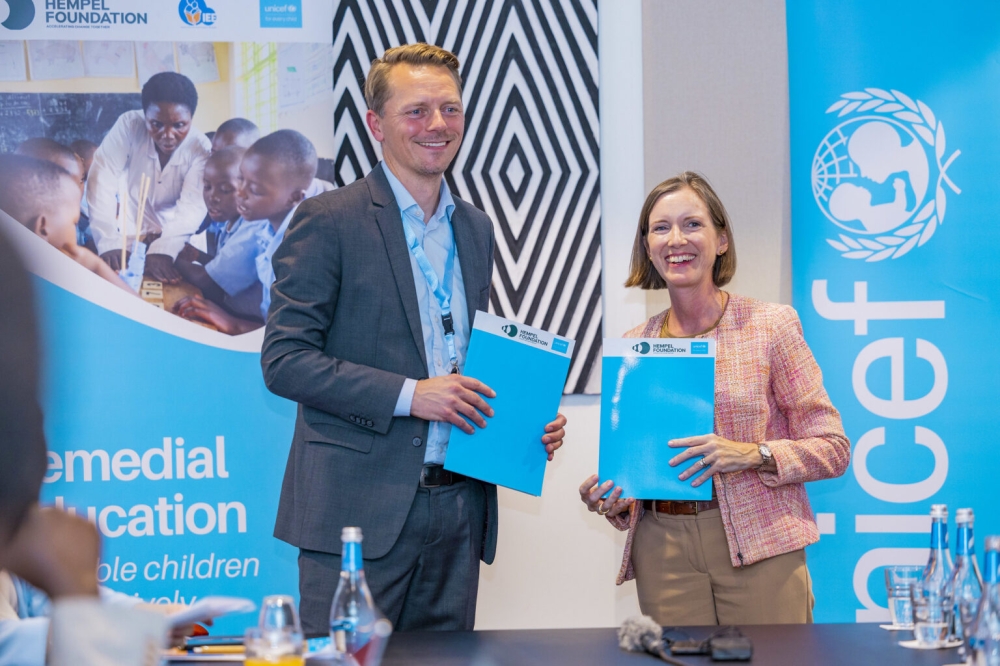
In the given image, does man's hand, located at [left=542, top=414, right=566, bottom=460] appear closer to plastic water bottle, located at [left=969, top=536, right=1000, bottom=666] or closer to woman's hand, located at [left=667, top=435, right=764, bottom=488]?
woman's hand, located at [left=667, top=435, right=764, bottom=488]

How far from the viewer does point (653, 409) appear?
2.66 meters

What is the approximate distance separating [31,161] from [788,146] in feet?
11.0

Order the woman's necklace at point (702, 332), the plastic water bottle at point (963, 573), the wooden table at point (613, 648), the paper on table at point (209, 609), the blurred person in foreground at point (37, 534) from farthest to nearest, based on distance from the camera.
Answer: the woman's necklace at point (702, 332), the plastic water bottle at point (963, 573), the wooden table at point (613, 648), the paper on table at point (209, 609), the blurred person in foreground at point (37, 534)

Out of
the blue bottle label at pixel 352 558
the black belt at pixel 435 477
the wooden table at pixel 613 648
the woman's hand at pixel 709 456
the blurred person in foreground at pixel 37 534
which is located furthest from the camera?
the black belt at pixel 435 477

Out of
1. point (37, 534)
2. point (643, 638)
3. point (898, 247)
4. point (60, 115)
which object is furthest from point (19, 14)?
point (898, 247)

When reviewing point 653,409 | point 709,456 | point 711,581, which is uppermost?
point 653,409

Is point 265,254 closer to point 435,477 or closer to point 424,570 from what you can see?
point 435,477

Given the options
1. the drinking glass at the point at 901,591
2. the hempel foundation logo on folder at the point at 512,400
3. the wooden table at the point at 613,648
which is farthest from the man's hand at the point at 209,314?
the drinking glass at the point at 901,591

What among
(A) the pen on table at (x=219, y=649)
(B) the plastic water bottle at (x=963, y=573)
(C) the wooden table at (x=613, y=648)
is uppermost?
(B) the plastic water bottle at (x=963, y=573)

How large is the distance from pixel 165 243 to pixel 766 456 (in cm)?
274

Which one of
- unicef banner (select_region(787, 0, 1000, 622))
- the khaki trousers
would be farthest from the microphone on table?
unicef banner (select_region(787, 0, 1000, 622))

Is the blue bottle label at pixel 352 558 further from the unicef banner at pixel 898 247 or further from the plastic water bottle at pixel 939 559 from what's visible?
the unicef banner at pixel 898 247

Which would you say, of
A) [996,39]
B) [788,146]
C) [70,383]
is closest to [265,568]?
[70,383]

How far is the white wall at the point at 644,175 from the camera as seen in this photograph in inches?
162
